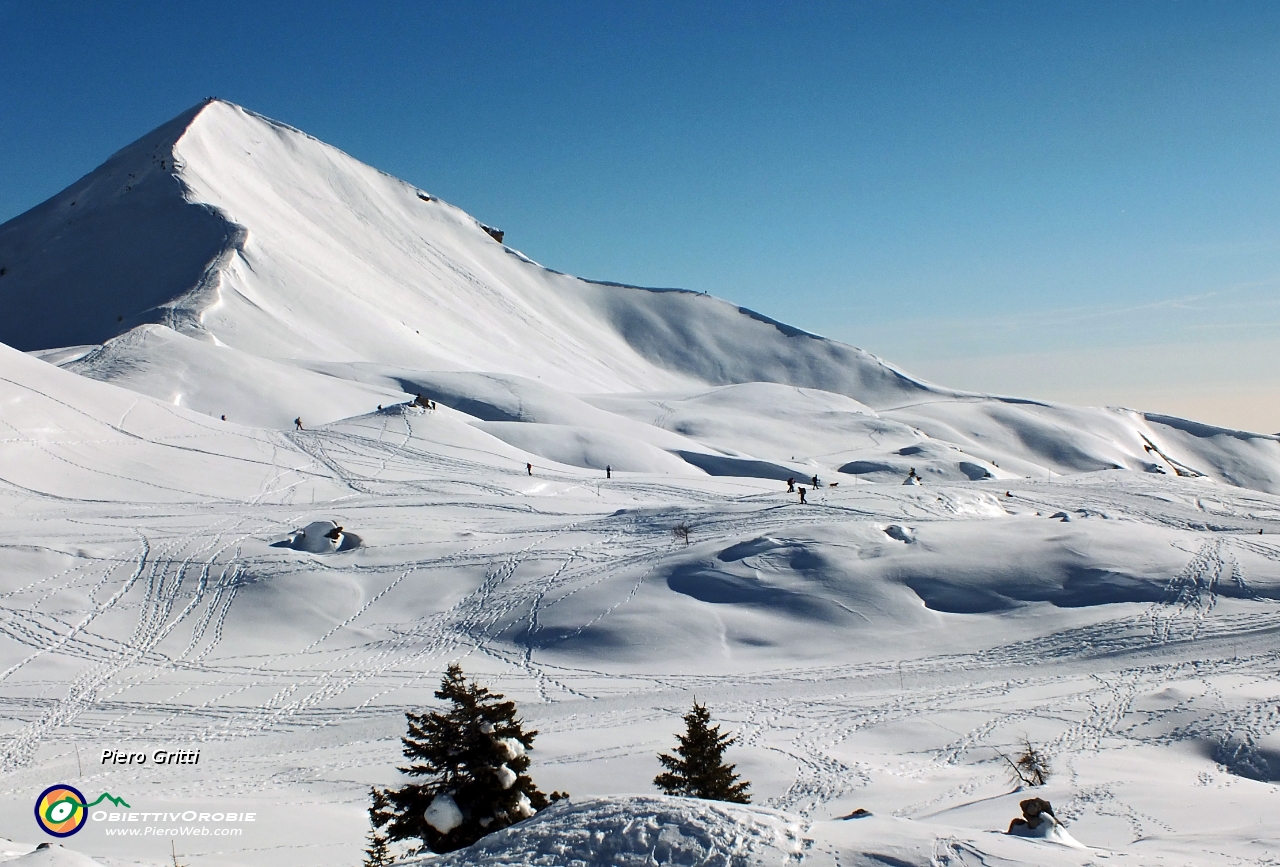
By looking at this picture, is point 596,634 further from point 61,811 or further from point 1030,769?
point 61,811

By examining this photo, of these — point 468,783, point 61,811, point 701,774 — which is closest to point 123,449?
point 61,811

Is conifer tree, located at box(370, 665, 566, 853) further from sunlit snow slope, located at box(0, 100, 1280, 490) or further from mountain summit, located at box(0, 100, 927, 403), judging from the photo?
mountain summit, located at box(0, 100, 927, 403)

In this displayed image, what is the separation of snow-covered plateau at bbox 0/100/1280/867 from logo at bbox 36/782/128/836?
0.89 feet

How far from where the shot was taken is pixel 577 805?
6434 millimetres

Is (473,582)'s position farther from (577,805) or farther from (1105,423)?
(1105,423)

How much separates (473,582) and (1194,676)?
43.7 feet

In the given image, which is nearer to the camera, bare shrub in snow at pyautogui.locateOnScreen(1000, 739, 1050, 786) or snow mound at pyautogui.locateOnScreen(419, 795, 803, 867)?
snow mound at pyautogui.locateOnScreen(419, 795, 803, 867)

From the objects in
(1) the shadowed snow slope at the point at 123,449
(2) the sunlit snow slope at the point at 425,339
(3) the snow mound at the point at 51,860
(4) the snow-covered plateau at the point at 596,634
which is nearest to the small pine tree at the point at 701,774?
(4) the snow-covered plateau at the point at 596,634

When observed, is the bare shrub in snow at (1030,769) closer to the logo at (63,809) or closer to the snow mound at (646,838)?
the snow mound at (646,838)

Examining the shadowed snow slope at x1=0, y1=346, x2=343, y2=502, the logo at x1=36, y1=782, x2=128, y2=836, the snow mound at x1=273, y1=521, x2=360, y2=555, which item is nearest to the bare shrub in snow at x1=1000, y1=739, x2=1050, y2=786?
the logo at x1=36, y1=782, x2=128, y2=836

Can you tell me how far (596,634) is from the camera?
1820 cm

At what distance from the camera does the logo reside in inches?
393

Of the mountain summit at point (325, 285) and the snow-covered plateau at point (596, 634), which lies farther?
the mountain summit at point (325, 285)

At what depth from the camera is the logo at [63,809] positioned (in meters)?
9.99
